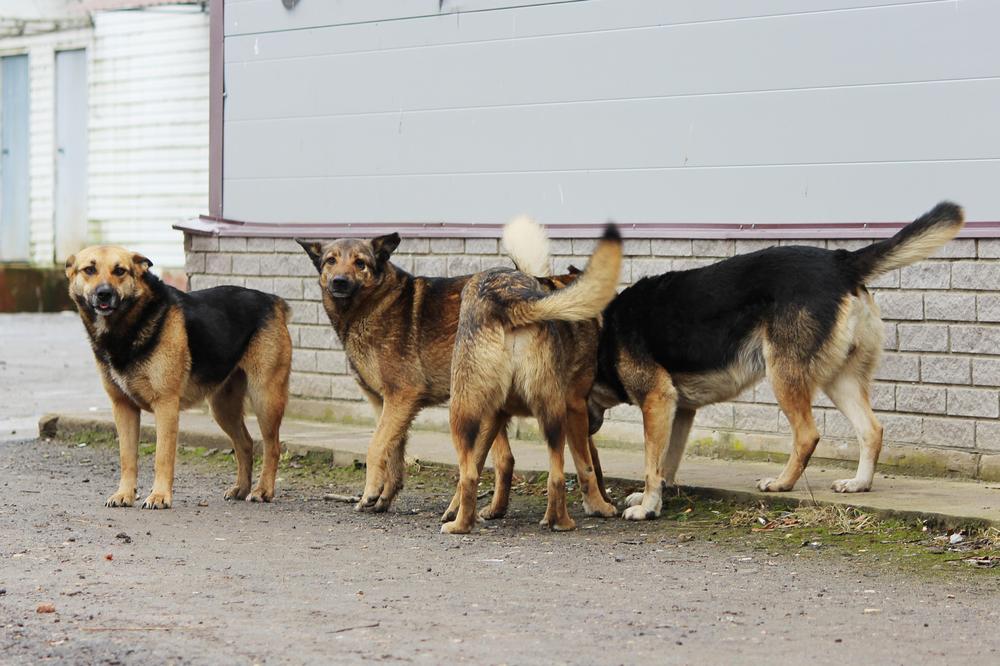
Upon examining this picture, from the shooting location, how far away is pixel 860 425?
8688mm

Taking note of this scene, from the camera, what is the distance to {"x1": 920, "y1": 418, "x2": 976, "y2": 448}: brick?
9234mm

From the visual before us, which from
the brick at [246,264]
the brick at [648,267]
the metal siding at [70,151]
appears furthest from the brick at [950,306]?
the metal siding at [70,151]

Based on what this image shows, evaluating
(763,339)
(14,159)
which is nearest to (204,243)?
(763,339)

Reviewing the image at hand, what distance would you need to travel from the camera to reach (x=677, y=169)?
10602 millimetres

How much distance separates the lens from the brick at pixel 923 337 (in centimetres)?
938

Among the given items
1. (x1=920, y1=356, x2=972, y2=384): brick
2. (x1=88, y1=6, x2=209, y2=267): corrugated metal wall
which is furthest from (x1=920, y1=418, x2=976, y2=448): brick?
(x1=88, y1=6, x2=209, y2=267): corrugated metal wall

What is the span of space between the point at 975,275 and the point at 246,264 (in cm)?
680

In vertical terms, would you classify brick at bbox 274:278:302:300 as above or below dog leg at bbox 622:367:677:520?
above

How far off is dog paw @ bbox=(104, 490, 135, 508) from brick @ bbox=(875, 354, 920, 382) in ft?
16.1

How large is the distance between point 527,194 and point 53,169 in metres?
18.9

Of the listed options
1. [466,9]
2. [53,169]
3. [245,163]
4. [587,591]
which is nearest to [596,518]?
[587,591]

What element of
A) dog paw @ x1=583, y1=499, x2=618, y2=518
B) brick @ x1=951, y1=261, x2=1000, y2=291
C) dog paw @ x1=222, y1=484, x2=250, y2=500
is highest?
brick @ x1=951, y1=261, x2=1000, y2=291

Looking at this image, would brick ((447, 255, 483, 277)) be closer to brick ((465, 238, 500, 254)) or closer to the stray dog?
brick ((465, 238, 500, 254))

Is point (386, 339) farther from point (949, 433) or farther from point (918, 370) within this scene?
point (949, 433)
